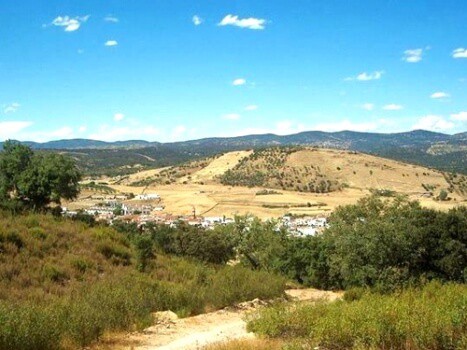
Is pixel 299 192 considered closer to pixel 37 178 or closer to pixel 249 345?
pixel 37 178

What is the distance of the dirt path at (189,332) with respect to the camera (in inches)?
415

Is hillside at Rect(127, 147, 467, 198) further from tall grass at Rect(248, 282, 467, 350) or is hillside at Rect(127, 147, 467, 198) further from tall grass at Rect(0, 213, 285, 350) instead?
tall grass at Rect(248, 282, 467, 350)

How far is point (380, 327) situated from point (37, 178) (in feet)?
102

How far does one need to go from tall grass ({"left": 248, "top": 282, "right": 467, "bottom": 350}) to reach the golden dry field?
100 metres

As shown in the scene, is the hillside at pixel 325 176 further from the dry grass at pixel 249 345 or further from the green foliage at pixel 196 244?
the dry grass at pixel 249 345

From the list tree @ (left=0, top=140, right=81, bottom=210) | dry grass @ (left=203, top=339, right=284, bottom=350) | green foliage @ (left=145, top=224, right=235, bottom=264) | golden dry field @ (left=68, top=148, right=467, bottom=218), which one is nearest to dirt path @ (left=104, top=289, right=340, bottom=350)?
dry grass @ (left=203, top=339, right=284, bottom=350)

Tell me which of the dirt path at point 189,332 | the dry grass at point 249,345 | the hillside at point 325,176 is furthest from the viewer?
the hillside at point 325,176

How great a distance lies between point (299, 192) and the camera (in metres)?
158

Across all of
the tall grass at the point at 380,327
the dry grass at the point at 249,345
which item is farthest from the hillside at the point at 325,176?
the dry grass at the point at 249,345

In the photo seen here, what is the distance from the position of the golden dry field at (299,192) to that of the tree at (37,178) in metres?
76.3

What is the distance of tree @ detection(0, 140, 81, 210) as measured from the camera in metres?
34.7

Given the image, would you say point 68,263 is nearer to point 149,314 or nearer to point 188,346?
point 149,314

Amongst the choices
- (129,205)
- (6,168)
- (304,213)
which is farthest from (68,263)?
(129,205)

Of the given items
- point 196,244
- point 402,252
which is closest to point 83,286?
point 402,252
